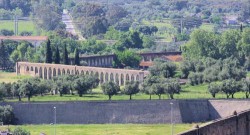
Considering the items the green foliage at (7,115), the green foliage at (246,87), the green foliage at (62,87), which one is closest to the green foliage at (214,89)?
the green foliage at (246,87)

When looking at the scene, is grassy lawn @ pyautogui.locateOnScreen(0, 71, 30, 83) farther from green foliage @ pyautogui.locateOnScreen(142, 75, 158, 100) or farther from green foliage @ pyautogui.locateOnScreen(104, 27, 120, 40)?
green foliage @ pyautogui.locateOnScreen(104, 27, 120, 40)

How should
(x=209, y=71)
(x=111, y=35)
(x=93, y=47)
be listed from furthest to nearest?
(x=111, y=35), (x=93, y=47), (x=209, y=71)

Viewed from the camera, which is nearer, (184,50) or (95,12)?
(184,50)

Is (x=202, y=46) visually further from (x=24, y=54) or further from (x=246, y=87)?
(x=246, y=87)

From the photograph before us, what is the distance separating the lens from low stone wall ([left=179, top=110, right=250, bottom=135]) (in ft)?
160

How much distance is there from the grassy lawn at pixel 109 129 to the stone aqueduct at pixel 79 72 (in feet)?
65.3

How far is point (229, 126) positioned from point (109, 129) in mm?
20959

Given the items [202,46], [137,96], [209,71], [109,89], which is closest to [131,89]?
[137,96]

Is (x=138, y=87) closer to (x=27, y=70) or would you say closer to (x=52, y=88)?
(x=52, y=88)

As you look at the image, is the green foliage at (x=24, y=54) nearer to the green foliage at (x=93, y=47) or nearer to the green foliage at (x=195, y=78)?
the green foliage at (x=93, y=47)

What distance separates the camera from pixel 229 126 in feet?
174

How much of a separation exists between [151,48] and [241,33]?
57.9 feet

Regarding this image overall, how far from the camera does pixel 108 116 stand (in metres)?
77.4

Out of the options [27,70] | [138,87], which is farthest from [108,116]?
[27,70]
